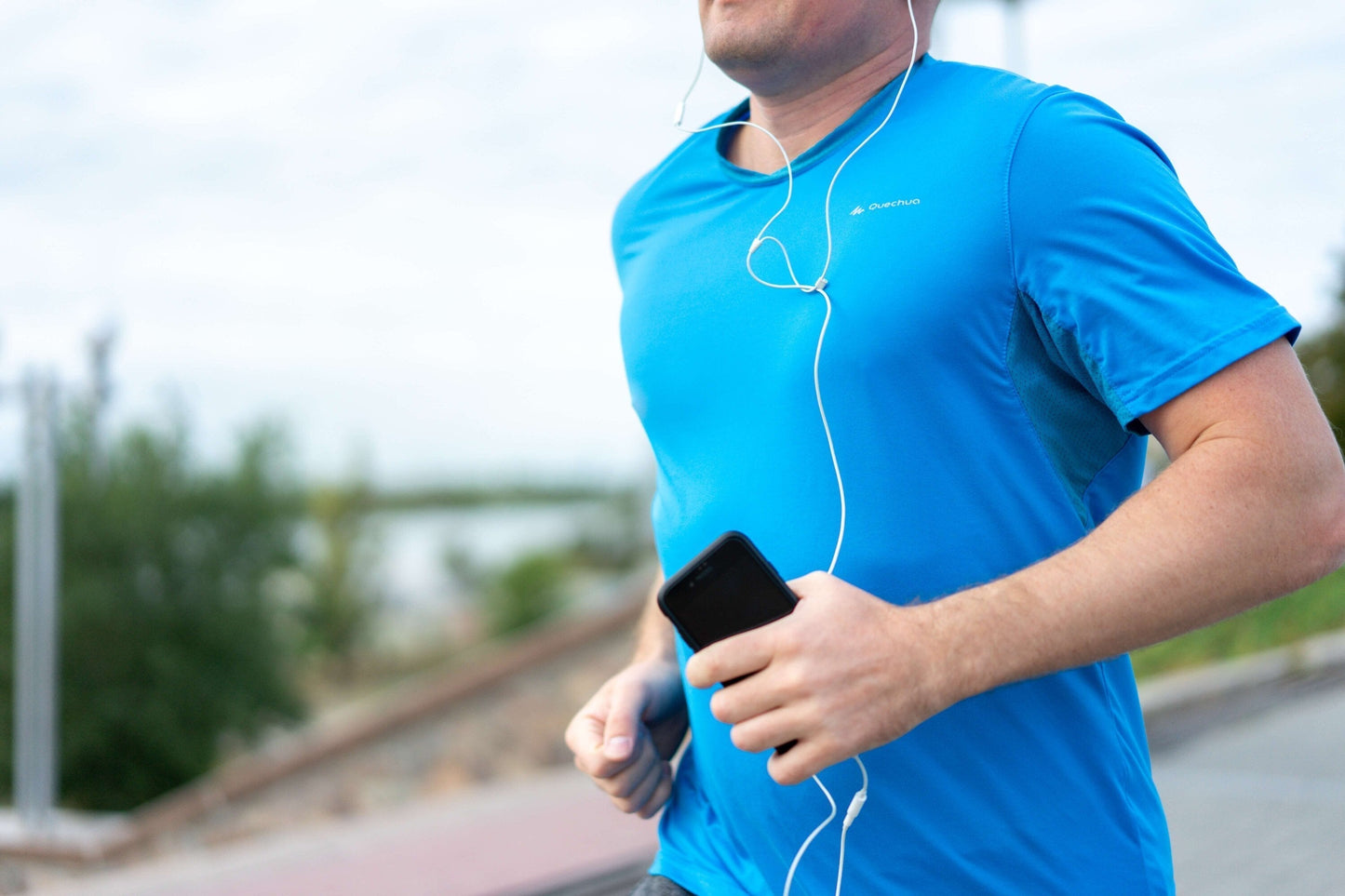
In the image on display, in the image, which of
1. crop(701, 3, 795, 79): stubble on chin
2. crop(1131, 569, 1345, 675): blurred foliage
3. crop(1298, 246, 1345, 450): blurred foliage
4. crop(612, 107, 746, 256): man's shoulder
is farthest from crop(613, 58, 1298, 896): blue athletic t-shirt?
crop(1298, 246, 1345, 450): blurred foliage

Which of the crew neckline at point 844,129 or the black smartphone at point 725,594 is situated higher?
the crew neckline at point 844,129

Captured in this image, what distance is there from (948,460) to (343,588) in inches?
537

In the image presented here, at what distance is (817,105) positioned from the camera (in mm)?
1485

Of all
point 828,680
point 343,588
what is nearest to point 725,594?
point 828,680

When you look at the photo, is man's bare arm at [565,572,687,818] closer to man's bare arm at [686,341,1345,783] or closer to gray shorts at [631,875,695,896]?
gray shorts at [631,875,695,896]

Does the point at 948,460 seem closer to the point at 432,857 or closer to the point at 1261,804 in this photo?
the point at 432,857

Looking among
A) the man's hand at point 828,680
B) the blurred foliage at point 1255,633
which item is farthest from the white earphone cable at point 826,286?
the blurred foliage at point 1255,633

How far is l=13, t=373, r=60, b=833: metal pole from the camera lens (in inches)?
297

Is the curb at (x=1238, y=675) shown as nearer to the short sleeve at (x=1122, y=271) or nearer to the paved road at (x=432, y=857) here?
the paved road at (x=432, y=857)

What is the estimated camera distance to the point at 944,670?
1056 millimetres

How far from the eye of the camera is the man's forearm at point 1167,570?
1068 millimetres

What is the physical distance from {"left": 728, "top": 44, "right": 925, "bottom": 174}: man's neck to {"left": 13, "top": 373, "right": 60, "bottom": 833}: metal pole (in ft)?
22.9

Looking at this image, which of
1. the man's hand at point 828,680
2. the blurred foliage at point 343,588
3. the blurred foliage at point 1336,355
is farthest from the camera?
the blurred foliage at point 1336,355

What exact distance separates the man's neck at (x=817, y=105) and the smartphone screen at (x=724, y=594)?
560mm
